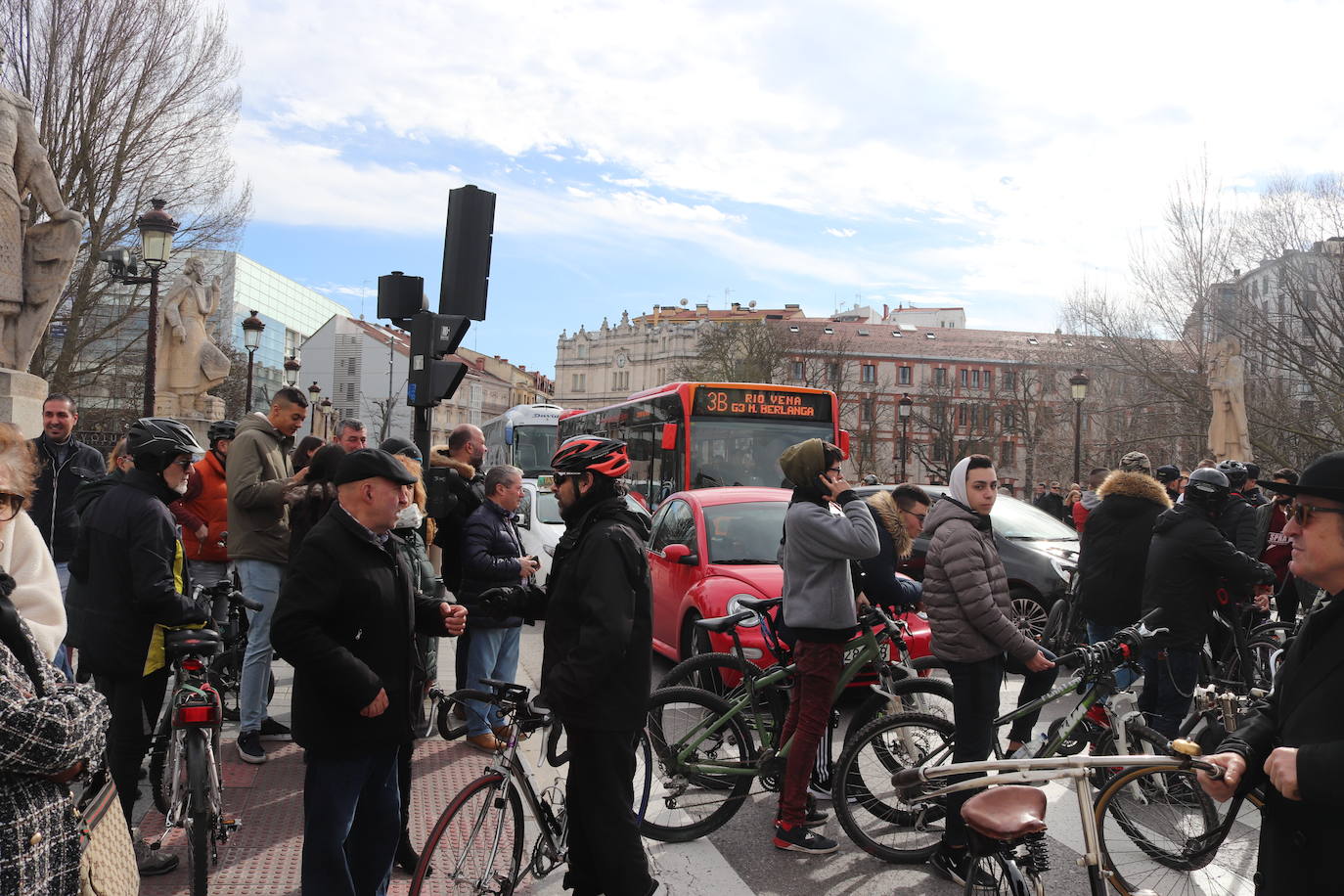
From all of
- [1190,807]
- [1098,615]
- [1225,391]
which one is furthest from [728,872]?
[1225,391]

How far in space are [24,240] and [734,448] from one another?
9.84 meters

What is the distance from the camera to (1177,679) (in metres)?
6.04

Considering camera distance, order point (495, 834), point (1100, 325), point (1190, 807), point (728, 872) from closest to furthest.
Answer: point (495, 834), point (1190, 807), point (728, 872), point (1100, 325)

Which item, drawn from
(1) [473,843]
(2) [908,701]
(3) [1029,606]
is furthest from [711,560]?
(1) [473,843]

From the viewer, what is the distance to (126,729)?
4473mm

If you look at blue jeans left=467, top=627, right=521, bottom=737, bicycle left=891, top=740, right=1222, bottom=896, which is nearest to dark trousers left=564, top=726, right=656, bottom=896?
bicycle left=891, top=740, right=1222, bottom=896

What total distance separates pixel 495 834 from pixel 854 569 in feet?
9.00

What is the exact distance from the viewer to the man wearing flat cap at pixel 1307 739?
226 cm

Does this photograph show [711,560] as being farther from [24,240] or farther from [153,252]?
[153,252]

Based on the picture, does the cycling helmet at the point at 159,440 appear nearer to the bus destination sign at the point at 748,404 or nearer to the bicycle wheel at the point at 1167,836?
the bicycle wheel at the point at 1167,836

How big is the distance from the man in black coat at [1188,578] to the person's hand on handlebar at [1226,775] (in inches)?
144

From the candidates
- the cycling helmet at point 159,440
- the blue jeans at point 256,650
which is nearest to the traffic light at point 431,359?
the blue jeans at point 256,650

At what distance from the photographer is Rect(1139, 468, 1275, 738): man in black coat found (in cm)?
597

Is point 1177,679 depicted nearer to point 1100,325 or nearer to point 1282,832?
point 1282,832
